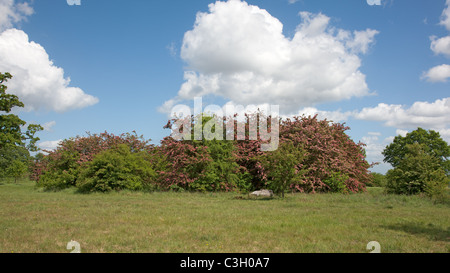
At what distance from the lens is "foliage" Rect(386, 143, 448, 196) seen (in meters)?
16.2

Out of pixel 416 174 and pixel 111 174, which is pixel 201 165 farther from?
pixel 416 174

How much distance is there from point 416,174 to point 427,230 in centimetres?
1138

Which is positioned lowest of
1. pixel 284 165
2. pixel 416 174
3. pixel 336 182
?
pixel 336 182

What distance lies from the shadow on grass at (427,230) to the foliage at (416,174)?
9248 millimetres

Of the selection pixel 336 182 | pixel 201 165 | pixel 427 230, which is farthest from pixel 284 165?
pixel 427 230

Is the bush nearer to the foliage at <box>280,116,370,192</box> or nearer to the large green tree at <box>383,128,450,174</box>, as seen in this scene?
the foliage at <box>280,116,370,192</box>

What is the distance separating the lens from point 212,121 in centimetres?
2028

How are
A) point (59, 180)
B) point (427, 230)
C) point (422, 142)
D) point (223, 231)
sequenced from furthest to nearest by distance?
point (422, 142)
point (59, 180)
point (427, 230)
point (223, 231)

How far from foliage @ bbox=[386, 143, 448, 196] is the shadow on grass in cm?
925

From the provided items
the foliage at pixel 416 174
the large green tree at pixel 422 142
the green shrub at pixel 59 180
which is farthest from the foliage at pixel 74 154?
the large green tree at pixel 422 142

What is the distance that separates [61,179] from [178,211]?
16009mm

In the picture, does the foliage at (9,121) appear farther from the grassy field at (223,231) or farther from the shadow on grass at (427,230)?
the shadow on grass at (427,230)

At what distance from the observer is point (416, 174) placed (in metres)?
17.1

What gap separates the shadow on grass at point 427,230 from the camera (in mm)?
6746
